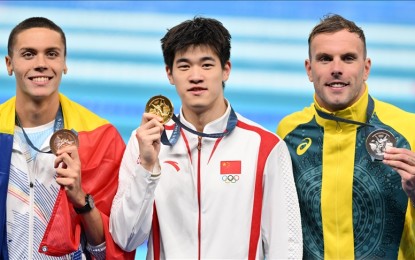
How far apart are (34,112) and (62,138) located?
30cm

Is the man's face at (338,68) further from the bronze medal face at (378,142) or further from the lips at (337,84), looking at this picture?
the bronze medal face at (378,142)

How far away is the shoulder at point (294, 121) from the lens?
5.46 metres

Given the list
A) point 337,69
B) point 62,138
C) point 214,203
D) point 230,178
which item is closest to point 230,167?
point 230,178

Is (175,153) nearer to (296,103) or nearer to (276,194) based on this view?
(276,194)

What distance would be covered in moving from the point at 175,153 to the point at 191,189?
19cm

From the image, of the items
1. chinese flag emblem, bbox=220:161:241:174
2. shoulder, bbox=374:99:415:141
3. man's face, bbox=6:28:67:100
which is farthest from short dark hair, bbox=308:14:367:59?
man's face, bbox=6:28:67:100

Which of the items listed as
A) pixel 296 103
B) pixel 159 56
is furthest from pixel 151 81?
pixel 296 103

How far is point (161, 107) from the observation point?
5094 millimetres

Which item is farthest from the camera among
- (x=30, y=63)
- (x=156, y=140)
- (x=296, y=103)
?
(x=296, y=103)

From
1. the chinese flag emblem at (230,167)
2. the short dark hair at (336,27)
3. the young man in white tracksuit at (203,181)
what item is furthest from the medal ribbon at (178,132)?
the short dark hair at (336,27)

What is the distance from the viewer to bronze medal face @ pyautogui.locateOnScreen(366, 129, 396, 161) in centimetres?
504

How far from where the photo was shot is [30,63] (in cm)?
532

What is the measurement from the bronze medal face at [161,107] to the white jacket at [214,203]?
21 cm

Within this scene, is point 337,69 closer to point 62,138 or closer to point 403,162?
point 403,162
